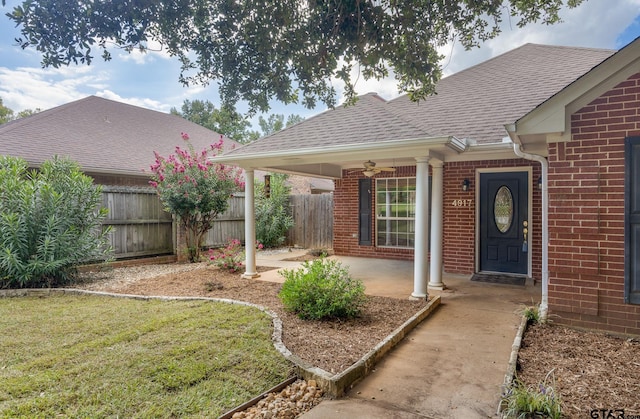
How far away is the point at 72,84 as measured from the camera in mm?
14297

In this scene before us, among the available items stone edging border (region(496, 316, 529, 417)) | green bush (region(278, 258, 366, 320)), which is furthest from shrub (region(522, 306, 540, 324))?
green bush (region(278, 258, 366, 320))

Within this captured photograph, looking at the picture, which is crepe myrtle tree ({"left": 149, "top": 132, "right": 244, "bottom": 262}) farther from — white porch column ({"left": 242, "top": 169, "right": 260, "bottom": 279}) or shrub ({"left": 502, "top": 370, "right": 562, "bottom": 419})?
shrub ({"left": 502, "top": 370, "right": 562, "bottom": 419})

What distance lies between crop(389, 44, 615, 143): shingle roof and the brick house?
4 centimetres

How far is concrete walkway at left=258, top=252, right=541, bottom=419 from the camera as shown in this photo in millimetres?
2807

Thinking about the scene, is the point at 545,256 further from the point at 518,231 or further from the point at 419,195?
the point at 518,231

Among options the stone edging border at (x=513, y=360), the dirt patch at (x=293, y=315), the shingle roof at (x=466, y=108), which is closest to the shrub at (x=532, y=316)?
the stone edging border at (x=513, y=360)

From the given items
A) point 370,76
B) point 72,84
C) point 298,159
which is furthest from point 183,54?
point 72,84

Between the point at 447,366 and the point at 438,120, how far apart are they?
531cm

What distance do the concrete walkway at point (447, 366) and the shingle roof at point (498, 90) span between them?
110 inches

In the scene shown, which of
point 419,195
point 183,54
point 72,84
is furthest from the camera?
point 72,84

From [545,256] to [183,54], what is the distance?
535 cm

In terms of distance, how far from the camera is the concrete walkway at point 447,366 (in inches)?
110

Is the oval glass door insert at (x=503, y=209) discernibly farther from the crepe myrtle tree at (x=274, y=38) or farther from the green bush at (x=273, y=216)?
the green bush at (x=273, y=216)

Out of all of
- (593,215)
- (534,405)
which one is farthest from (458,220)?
(534,405)
